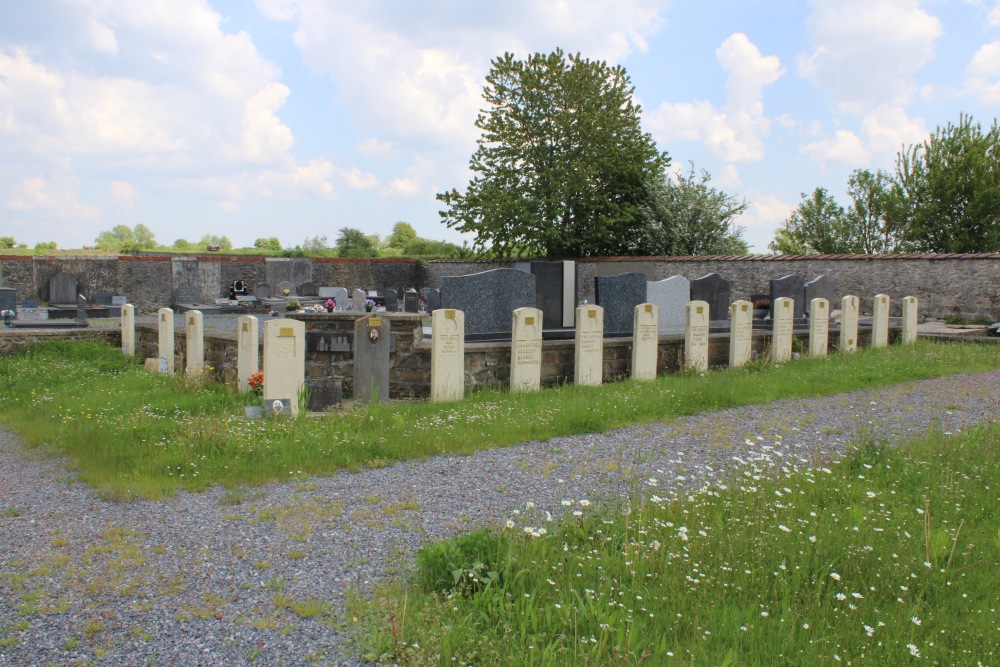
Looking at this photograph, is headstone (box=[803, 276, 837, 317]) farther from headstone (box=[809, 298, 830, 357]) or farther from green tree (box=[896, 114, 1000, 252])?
green tree (box=[896, 114, 1000, 252])

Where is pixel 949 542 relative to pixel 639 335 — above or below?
below

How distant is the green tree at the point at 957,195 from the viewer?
26.6 metres

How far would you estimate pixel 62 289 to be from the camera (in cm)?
2205

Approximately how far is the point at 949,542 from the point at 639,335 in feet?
21.3

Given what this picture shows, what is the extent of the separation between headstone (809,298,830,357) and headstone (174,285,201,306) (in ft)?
57.9

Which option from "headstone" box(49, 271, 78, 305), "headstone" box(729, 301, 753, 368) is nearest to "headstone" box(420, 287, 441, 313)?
"headstone" box(729, 301, 753, 368)

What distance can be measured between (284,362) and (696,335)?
6.03 metres

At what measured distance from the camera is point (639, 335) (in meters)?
10.5

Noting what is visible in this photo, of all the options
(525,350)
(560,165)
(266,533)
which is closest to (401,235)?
(560,165)

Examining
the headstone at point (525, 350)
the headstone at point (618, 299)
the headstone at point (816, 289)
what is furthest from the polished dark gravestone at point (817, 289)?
the headstone at point (525, 350)

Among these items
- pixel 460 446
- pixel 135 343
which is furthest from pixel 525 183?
pixel 460 446

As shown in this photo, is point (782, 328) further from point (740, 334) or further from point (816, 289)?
point (816, 289)

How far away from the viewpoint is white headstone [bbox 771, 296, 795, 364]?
1247 cm

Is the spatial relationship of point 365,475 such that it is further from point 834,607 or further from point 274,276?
point 274,276
